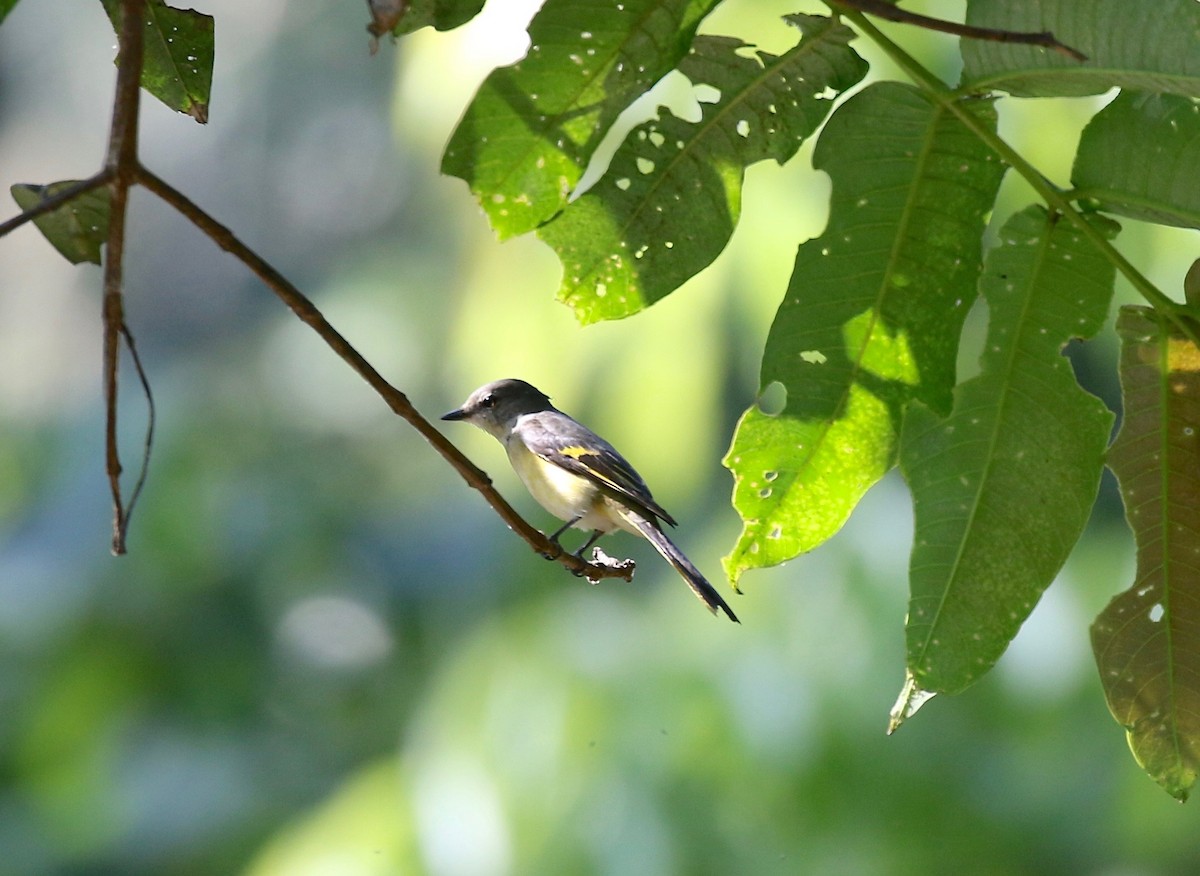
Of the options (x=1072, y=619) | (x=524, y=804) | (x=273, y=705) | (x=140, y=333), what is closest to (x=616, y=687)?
(x=524, y=804)

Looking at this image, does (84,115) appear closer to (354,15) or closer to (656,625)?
(354,15)

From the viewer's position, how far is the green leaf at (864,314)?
1.77m

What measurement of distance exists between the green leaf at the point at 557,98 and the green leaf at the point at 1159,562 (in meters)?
0.73

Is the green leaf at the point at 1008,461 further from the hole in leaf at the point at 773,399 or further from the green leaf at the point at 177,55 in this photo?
the green leaf at the point at 177,55

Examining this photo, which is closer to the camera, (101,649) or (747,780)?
(747,780)

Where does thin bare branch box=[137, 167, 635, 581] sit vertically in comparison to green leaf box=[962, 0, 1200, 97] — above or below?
below

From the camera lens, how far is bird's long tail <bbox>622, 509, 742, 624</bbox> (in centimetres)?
250

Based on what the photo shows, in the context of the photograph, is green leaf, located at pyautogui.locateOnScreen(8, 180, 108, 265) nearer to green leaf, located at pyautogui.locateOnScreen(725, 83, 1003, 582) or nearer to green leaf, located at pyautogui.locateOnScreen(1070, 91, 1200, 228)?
green leaf, located at pyautogui.locateOnScreen(725, 83, 1003, 582)

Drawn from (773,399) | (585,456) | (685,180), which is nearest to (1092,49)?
(685,180)

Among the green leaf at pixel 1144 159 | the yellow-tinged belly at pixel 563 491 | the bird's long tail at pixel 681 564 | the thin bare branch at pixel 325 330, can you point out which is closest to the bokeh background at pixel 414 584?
the yellow-tinged belly at pixel 563 491

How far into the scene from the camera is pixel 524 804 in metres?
8.45

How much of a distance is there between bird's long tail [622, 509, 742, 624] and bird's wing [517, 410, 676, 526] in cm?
4

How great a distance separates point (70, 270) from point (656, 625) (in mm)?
10450

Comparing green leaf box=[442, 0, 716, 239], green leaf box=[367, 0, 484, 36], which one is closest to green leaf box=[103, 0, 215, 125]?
green leaf box=[367, 0, 484, 36]
